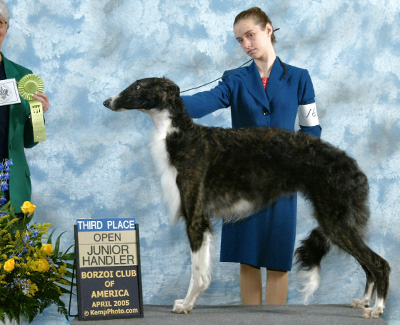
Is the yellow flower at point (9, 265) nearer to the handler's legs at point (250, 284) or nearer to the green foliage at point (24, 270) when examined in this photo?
the green foliage at point (24, 270)

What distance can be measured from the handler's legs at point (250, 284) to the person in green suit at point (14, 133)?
136cm

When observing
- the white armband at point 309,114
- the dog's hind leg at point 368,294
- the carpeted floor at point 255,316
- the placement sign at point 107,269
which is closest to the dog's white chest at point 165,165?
the placement sign at point 107,269

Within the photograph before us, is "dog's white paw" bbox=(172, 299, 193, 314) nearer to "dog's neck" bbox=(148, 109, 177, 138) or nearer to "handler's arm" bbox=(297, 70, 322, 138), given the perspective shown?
"dog's neck" bbox=(148, 109, 177, 138)

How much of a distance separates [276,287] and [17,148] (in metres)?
1.71

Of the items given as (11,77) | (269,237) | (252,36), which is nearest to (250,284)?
(269,237)

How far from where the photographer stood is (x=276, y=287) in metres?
3.61

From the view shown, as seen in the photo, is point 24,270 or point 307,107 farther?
point 307,107

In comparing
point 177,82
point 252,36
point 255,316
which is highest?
point 177,82

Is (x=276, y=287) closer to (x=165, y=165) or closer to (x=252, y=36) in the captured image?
(x=165, y=165)

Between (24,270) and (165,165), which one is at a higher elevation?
(165,165)

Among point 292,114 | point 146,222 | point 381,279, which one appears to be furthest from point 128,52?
point 381,279

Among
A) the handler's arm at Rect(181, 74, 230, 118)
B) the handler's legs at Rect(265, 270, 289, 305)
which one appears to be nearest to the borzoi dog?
the handler's arm at Rect(181, 74, 230, 118)

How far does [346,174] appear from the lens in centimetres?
304

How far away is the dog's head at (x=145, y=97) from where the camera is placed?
3.11 meters
